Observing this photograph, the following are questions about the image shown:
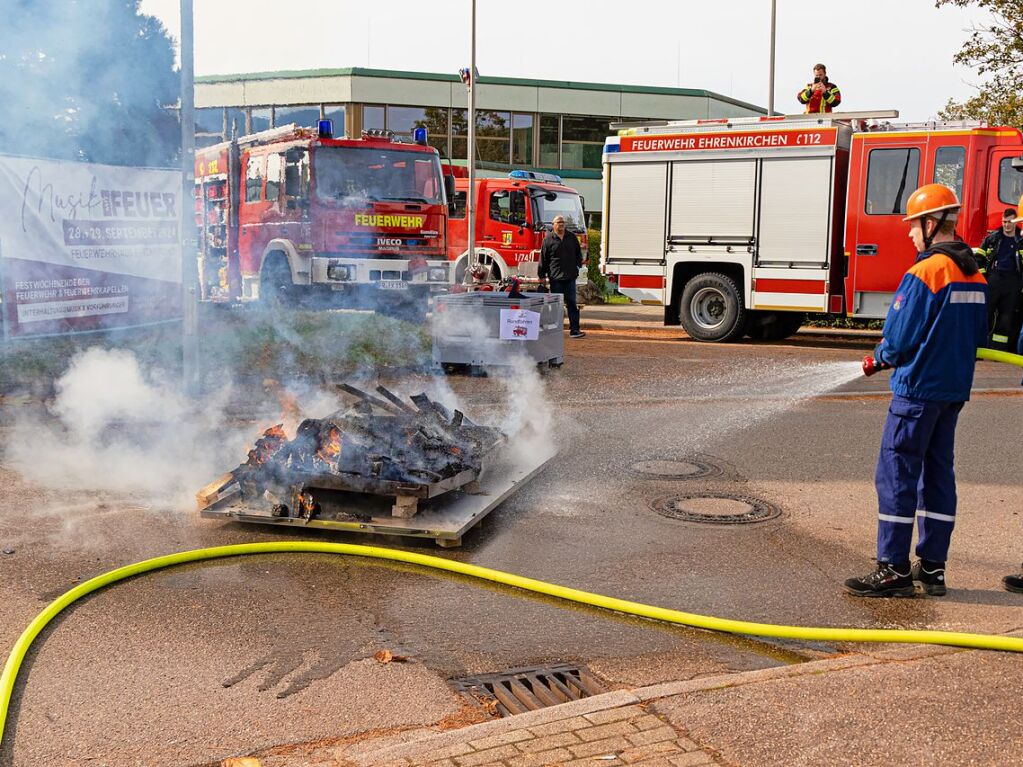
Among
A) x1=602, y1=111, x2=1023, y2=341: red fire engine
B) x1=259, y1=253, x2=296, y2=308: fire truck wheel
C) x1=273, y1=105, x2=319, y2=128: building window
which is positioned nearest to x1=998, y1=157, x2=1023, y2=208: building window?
x1=602, y1=111, x2=1023, y2=341: red fire engine

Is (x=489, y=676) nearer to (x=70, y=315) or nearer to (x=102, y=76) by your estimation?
(x=102, y=76)

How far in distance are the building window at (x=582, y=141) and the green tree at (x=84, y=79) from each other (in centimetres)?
2859

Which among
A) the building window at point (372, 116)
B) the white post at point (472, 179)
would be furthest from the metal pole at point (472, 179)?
the building window at point (372, 116)

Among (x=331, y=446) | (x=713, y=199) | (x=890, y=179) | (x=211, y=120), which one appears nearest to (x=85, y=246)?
(x=211, y=120)

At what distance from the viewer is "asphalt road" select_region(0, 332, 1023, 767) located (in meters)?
3.79

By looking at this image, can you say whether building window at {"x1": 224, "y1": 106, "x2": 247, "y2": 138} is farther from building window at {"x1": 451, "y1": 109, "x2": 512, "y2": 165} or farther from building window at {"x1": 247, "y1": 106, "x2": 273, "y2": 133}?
building window at {"x1": 451, "y1": 109, "x2": 512, "y2": 165}

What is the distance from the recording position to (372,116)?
125 ft

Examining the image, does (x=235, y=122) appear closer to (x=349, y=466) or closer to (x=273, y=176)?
(x=273, y=176)

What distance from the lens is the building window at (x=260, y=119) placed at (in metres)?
18.7

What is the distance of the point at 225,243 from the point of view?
17.9 m

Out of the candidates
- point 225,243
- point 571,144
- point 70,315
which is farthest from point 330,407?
point 571,144

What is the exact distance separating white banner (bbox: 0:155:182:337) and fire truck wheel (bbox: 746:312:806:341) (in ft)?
29.6

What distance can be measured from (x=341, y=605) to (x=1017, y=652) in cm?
296

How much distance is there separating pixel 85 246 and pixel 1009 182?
40.1ft
